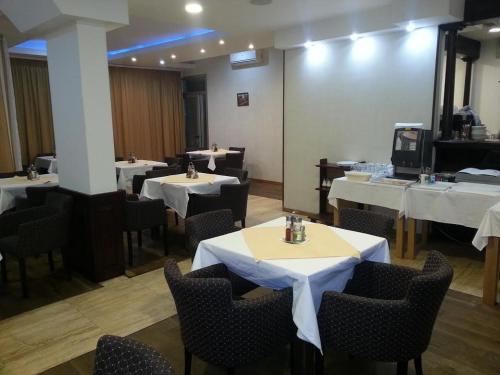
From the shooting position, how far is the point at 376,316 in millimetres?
1861

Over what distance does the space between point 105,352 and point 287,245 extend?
135 centimetres

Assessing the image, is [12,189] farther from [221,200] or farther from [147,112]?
[147,112]

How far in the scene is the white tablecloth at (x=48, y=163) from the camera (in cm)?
693

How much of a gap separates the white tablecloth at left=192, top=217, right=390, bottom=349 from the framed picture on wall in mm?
Result: 6785

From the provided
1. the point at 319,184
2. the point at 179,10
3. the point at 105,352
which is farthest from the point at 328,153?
the point at 105,352

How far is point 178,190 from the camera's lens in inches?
179

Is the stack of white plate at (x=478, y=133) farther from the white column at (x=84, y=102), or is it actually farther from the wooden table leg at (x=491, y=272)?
the white column at (x=84, y=102)

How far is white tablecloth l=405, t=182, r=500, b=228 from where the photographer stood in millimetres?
3504

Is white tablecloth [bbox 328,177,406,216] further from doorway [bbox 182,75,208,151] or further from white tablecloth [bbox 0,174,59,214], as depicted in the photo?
doorway [bbox 182,75,208,151]

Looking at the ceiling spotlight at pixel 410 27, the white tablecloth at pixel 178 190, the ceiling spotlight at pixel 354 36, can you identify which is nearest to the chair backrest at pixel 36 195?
the white tablecloth at pixel 178 190

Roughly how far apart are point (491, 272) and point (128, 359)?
9.74 ft

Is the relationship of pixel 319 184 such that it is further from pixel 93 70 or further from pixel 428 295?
pixel 428 295

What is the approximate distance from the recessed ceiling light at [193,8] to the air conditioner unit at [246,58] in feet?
13.9

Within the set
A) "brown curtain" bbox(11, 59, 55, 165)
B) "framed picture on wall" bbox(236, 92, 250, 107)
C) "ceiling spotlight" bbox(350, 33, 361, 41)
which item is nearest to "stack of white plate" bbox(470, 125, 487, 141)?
"ceiling spotlight" bbox(350, 33, 361, 41)
